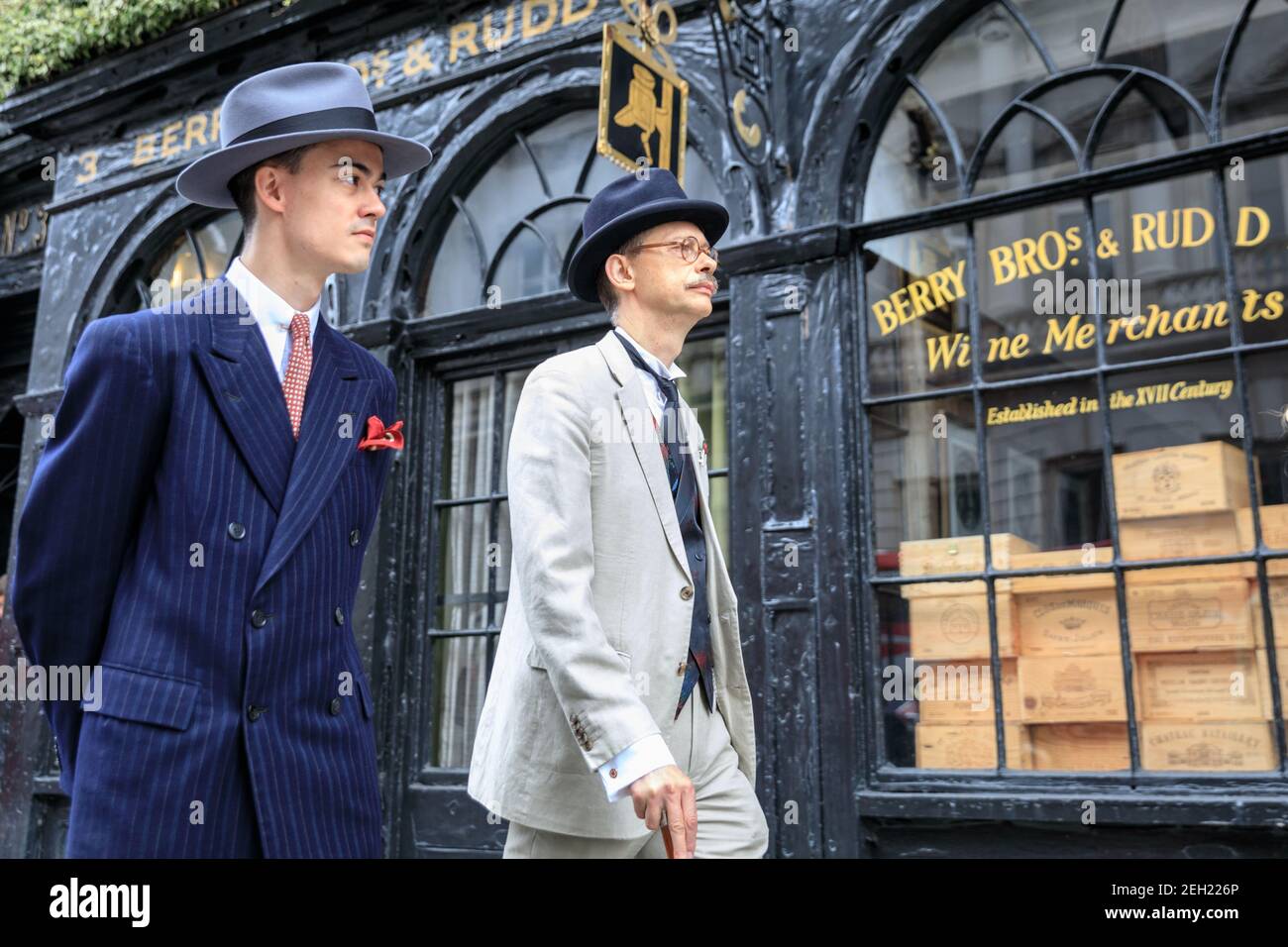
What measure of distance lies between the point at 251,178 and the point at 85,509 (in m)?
0.76

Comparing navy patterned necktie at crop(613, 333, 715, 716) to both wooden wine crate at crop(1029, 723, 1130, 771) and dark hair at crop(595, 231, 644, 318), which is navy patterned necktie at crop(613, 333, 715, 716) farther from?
wooden wine crate at crop(1029, 723, 1130, 771)

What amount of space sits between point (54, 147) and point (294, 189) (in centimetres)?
782

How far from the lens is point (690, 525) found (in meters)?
2.98

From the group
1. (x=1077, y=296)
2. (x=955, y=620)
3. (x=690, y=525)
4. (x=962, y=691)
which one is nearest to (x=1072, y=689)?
(x=962, y=691)

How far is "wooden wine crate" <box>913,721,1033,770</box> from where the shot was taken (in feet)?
16.8

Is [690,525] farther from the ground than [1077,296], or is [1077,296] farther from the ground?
[1077,296]

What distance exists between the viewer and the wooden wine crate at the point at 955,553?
208 inches

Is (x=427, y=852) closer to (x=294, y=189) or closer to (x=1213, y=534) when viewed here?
(x=1213, y=534)

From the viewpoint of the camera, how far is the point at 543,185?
22.8 feet

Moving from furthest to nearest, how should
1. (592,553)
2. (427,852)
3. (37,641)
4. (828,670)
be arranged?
(427,852)
(828,670)
(592,553)
(37,641)

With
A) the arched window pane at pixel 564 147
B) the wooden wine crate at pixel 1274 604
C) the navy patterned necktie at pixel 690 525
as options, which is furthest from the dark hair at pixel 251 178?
the arched window pane at pixel 564 147

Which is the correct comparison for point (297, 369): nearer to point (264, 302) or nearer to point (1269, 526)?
point (264, 302)

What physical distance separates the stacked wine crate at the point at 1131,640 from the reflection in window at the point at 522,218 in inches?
110
